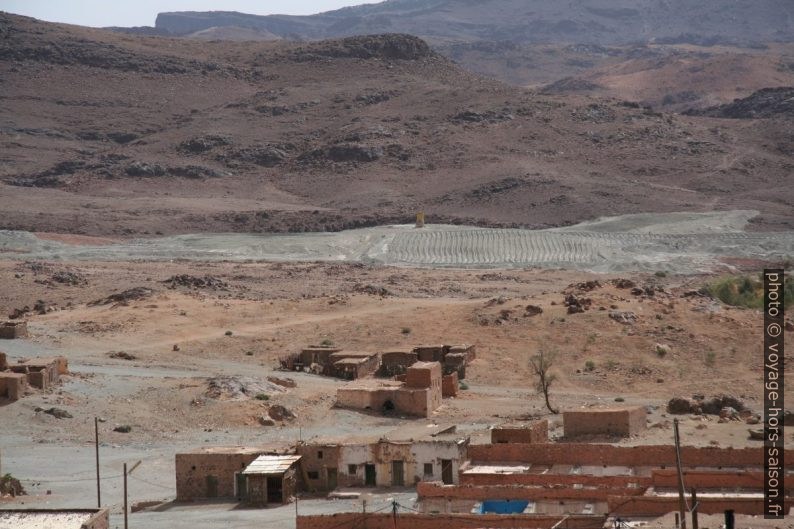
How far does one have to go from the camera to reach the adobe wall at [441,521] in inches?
938

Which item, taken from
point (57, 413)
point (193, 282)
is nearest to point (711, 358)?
point (57, 413)

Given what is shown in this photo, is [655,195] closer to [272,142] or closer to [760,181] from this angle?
[760,181]

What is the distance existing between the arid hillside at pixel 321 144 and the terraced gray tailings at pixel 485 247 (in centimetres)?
730

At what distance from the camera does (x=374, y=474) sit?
32000 mm

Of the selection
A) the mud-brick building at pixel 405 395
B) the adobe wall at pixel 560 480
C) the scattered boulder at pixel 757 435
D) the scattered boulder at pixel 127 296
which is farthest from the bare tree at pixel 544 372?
the scattered boulder at pixel 127 296

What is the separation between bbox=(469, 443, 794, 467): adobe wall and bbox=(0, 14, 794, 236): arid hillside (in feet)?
247

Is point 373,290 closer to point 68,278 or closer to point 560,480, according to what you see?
point 68,278

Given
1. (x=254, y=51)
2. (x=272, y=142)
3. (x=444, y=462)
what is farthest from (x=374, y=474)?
(x=254, y=51)

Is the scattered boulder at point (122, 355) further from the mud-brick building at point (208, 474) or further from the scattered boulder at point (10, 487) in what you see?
the mud-brick building at point (208, 474)

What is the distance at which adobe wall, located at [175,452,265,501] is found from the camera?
32062 mm

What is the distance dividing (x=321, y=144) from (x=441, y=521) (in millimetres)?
119777

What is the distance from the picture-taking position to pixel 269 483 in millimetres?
31094

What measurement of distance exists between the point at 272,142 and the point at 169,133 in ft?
35.3

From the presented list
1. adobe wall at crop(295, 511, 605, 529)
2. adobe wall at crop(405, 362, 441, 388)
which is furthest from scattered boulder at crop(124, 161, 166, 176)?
adobe wall at crop(295, 511, 605, 529)
